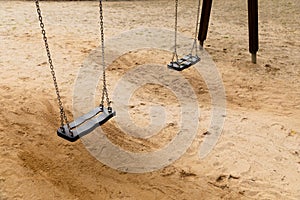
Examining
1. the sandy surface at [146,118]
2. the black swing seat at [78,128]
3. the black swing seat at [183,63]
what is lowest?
the sandy surface at [146,118]

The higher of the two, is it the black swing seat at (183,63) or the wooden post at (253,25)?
the wooden post at (253,25)

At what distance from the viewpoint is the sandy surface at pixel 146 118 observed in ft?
9.87

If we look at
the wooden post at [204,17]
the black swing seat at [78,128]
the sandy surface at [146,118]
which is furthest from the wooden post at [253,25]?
the black swing seat at [78,128]

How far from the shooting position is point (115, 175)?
125 inches

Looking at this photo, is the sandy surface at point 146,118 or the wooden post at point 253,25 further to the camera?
the wooden post at point 253,25

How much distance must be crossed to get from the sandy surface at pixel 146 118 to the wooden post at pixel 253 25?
0.29 m

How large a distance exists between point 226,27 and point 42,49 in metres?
4.36

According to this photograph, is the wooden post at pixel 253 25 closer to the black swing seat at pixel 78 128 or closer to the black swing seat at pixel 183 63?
the black swing seat at pixel 183 63

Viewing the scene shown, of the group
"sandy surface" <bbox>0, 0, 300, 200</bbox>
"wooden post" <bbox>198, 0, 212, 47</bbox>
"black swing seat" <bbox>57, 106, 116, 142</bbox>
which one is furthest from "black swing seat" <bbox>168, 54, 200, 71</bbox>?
"black swing seat" <bbox>57, 106, 116, 142</bbox>

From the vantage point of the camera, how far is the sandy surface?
118 inches

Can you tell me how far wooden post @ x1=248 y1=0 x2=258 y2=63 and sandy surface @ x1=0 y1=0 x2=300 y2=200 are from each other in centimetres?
29

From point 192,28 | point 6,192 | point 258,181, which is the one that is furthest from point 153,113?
point 192,28

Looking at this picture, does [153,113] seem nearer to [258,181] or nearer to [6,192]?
[258,181]

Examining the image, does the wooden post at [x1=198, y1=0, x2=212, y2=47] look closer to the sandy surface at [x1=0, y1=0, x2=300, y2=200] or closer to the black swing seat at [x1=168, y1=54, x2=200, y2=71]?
the sandy surface at [x1=0, y1=0, x2=300, y2=200]
